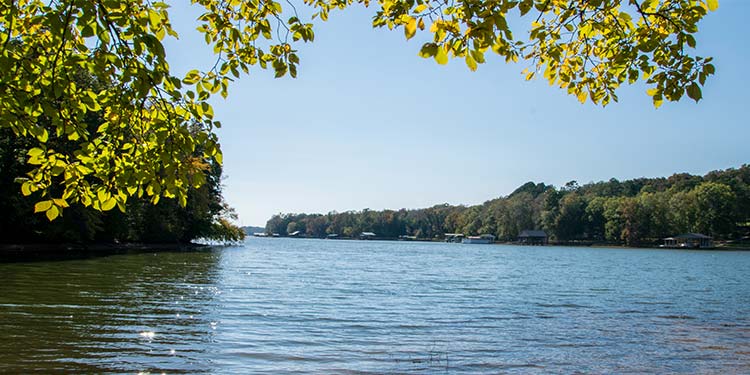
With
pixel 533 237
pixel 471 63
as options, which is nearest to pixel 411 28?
pixel 471 63

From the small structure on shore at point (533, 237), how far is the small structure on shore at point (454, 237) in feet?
109

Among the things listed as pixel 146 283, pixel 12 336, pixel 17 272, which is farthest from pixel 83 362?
pixel 17 272

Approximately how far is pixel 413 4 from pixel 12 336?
1005 cm

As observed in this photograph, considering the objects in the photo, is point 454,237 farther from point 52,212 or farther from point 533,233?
point 52,212

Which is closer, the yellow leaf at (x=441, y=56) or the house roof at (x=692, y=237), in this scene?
the yellow leaf at (x=441, y=56)

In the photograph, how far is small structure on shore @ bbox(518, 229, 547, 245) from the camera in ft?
463

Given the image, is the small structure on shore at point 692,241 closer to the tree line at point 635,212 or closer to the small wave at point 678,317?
the tree line at point 635,212

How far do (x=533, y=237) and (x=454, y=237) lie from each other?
45.5 metres

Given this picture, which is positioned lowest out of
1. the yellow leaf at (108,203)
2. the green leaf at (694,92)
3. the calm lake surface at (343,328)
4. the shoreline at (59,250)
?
the calm lake surface at (343,328)

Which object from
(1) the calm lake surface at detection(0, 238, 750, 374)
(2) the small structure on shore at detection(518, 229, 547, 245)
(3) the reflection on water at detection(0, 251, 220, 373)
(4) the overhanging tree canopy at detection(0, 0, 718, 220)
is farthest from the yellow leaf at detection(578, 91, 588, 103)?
(2) the small structure on shore at detection(518, 229, 547, 245)

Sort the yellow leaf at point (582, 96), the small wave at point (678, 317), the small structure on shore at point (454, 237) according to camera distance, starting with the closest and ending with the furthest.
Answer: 1. the yellow leaf at point (582, 96)
2. the small wave at point (678, 317)
3. the small structure on shore at point (454, 237)

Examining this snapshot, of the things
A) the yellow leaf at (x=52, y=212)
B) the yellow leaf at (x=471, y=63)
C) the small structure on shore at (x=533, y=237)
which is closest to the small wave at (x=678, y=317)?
the yellow leaf at (x=471, y=63)

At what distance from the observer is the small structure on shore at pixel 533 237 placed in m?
141

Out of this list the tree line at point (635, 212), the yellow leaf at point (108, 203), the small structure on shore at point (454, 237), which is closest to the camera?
the yellow leaf at point (108, 203)
